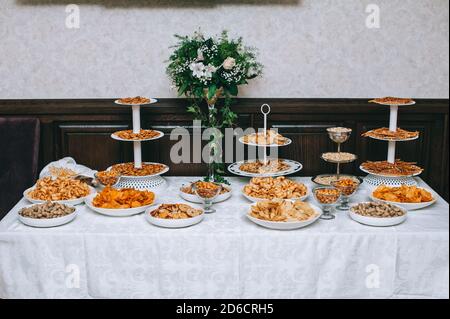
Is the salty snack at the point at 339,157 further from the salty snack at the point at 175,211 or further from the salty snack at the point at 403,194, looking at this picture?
the salty snack at the point at 175,211

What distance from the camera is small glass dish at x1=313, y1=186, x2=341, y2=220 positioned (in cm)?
230

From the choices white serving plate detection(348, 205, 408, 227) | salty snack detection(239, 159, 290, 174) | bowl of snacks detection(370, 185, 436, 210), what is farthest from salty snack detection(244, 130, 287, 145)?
white serving plate detection(348, 205, 408, 227)

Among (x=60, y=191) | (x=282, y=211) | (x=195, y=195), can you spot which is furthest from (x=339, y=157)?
(x=60, y=191)

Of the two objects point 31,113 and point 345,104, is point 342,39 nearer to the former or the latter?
point 345,104

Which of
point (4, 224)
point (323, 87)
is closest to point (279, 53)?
point (323, 87)

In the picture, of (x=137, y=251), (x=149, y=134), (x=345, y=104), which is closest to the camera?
(x=137, y=251)

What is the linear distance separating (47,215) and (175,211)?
1.64ft

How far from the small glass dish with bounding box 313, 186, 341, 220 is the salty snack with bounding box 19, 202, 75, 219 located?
1.00 meters

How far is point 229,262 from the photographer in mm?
2191

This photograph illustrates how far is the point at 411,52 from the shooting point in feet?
10.4

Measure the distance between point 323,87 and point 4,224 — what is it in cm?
183

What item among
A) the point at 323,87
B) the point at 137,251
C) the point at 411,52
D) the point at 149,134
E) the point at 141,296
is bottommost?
the point at 141,296

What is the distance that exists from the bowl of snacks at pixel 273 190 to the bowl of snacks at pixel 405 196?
32cm

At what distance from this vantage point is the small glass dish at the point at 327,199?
7.54ft
